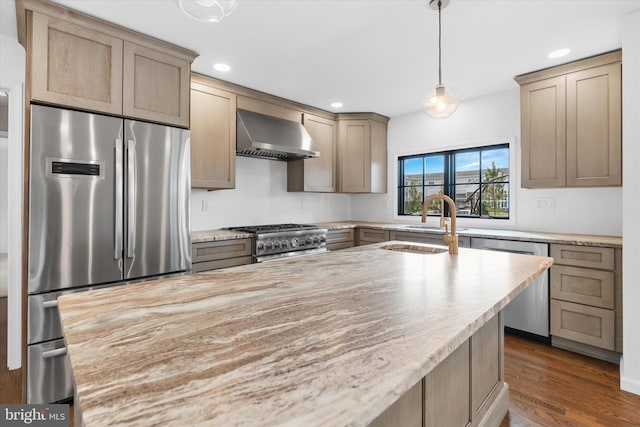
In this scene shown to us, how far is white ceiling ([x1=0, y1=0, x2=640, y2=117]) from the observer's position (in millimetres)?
2031

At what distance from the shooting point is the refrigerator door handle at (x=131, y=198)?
2262mm

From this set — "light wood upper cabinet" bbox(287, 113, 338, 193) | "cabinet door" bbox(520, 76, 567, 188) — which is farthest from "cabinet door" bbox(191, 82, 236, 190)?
"cabinet door" bbox(520, 76, 567, 188)

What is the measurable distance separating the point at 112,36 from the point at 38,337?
201 centimetres

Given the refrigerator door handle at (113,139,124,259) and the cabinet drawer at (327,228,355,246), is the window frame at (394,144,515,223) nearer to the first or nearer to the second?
the cabinet drawer at (327,228,355,246)

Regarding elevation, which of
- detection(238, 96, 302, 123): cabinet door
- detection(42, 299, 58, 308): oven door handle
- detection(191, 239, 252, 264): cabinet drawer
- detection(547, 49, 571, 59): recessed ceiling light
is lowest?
detection(42, 299, 58, 308): oven door handle

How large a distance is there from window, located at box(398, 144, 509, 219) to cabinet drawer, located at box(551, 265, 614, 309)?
1006 millimetres

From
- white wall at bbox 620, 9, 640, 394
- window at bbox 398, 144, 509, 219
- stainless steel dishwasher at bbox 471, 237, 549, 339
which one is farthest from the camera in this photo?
window at bbox 398, 144, 509, 219

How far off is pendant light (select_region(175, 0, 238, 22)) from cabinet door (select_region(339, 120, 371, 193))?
329cm

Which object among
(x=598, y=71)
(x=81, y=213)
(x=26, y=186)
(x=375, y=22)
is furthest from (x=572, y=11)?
(x=26, y=186)

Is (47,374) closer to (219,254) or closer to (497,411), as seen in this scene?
(219,254)

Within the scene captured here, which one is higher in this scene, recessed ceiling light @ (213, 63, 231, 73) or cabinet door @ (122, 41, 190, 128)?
recessed ceiling light @ (213, 63, 231, 73)

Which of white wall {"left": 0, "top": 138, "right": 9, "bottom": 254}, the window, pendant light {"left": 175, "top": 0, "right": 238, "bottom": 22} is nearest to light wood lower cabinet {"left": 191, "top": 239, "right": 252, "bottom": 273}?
pendant light {"left": 175, "top": 0, "right": 238, "bottom": 22}

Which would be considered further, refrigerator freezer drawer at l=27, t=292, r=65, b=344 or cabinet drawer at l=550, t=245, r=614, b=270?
cabinet drawer at l=550, t=245, r=614, b=270

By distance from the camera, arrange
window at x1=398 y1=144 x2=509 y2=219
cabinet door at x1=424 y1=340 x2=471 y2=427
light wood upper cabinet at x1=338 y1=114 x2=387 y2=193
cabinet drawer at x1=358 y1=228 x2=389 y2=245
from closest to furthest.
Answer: cabinet door at x1=424 y1=340 x2=471 y2=427
window at x1=398 y1=144 x2=509 y2=219
cabinet drawer at x1=358 y1=228 x2=389 y2=245
light wood upper cabinet at x1=338 y1=114 x2=387 y2=193
